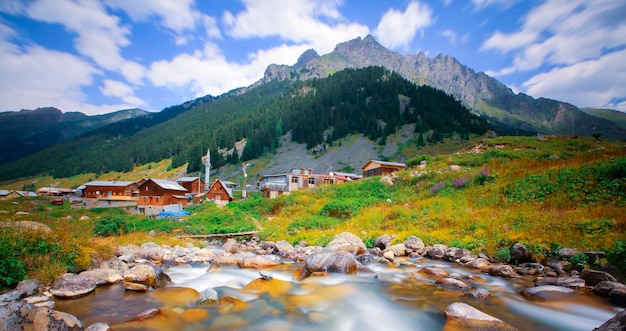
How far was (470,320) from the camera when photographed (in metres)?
7.00

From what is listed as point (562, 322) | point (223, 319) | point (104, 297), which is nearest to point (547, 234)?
point (562, 322)

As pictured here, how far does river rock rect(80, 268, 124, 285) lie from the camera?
9961mm

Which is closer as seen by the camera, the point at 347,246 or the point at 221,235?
the point at 347,246

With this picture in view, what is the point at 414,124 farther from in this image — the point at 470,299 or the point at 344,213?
the point at 470,299

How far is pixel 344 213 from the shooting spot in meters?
26.8

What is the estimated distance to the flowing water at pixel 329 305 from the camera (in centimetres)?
755

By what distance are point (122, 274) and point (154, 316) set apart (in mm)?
4236

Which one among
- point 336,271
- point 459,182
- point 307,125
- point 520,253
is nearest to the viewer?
point 520,253

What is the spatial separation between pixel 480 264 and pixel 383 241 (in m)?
5.84

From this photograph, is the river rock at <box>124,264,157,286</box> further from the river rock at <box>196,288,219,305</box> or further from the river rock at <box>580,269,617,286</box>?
the river rock at <box>580,269,617,286</box>

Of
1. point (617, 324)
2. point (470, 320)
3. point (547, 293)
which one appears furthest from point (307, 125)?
point (617, 324)

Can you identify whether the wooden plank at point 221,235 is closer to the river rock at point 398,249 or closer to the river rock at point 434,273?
the river rock at point 398,249

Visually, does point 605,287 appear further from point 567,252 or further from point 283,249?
point 283,249

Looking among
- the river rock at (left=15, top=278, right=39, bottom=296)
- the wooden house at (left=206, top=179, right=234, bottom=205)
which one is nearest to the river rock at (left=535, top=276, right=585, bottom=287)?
the river rock at (left=15, top=278, right=39, bottom=296)
